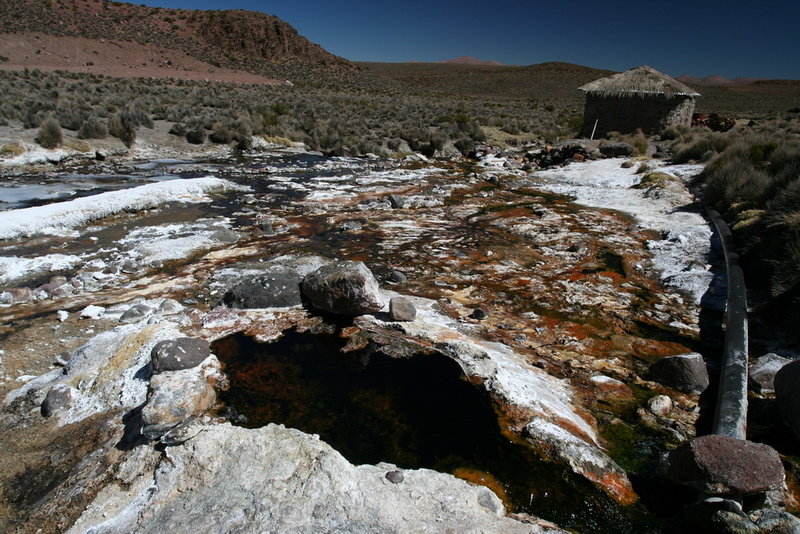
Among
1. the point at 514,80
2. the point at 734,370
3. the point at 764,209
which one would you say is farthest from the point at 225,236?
the point at 514,80

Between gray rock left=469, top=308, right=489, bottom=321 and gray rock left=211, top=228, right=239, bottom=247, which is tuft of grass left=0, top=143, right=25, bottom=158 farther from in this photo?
gray rock left=469, top=308, right=489, bottom=321

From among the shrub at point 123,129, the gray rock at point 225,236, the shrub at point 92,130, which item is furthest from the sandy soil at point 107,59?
the gray rock at point 225,236

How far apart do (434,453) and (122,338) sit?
Answer: 8.27 feet

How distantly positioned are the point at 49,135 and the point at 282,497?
12.9 m

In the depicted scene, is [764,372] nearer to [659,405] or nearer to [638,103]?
[659,405]

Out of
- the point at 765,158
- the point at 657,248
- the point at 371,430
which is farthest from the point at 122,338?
the point at 765,158

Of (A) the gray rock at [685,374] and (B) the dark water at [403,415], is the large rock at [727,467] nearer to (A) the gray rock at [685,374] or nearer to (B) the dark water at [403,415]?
(B) the dark water at [403,415]

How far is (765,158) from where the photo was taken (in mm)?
9219

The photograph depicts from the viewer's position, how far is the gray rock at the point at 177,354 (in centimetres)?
290

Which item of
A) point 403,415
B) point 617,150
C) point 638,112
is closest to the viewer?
point 403,415

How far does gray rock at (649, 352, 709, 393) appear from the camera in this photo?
2.97m

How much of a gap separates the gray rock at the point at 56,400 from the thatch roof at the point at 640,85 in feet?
61.9

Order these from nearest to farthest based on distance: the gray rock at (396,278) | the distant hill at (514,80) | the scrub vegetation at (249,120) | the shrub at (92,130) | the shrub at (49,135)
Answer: the gray rock at (396,278) < the shrub at (49,135) < the shrub at (92,130) < the scrub vegetation at (249,120) < the distant hill at (514,80)

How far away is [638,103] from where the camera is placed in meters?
16.8
